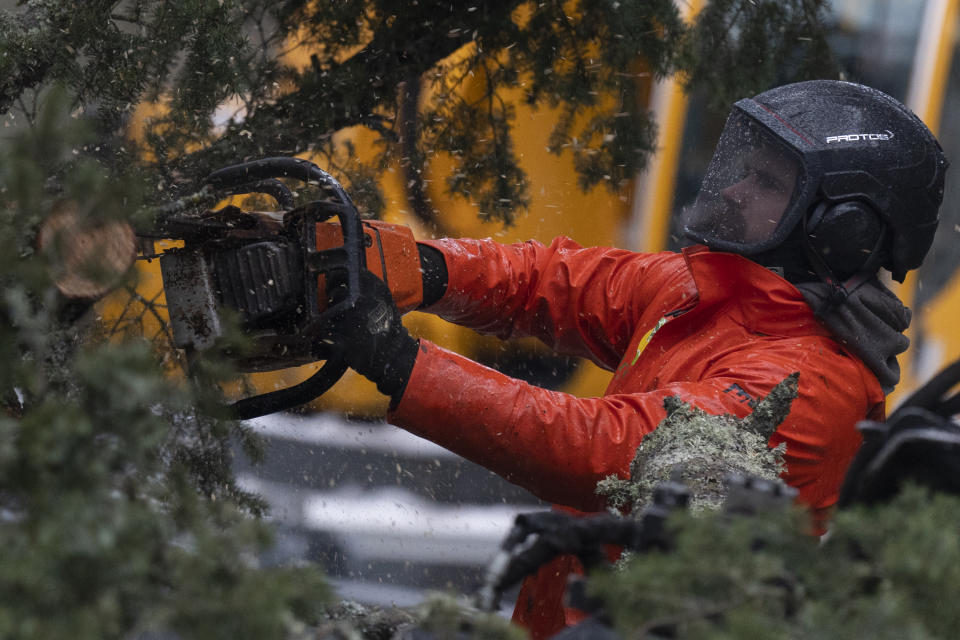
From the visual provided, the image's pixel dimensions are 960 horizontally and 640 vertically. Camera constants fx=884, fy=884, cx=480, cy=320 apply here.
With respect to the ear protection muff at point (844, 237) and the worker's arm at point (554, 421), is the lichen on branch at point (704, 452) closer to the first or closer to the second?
the worker's arm at point (554, 421)

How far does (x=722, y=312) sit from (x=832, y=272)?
231 millimetres

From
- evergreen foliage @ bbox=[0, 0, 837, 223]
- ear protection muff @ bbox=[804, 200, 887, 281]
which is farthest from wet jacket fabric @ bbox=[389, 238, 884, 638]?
evergreen foliage @ bbox=[0, 0, 837, 223]

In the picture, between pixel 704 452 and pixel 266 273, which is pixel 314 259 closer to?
pixel 266 273

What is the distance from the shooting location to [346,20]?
2260mm

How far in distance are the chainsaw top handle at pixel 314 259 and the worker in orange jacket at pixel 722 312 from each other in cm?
4

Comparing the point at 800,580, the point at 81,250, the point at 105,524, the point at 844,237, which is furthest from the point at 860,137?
the point at 105,524

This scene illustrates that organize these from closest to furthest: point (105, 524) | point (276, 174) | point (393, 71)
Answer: point (105, 524)
point (276, 174)
point (393, 71)

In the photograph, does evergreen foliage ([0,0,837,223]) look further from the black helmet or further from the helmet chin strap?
the helmet chin strap

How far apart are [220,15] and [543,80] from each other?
3.31 ft

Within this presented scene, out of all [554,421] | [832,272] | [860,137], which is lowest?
[554,421]

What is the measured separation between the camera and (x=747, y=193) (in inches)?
75.8

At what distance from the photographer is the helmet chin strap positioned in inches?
68.7

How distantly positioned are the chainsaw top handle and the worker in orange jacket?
0.04 metres

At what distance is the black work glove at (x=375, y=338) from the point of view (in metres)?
1.48
